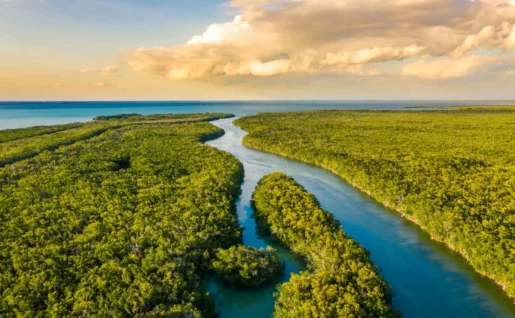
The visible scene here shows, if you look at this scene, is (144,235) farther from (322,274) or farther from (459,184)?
(459,184)

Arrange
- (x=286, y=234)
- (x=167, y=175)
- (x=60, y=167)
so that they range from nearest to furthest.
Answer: (x=286, y=234)
(x=167, y=175)
(x=60, y=167)

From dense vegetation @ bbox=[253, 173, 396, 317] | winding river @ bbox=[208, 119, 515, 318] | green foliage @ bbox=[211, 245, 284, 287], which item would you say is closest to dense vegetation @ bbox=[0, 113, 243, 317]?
green foliage @ bbox=[211, 245, 284, 287]

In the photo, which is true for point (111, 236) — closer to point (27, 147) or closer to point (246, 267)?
point (246, 267)

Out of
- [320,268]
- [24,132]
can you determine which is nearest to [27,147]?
[24,132]

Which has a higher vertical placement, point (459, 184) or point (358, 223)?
point (459, 184)

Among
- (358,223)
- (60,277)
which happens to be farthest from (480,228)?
(60,277)
